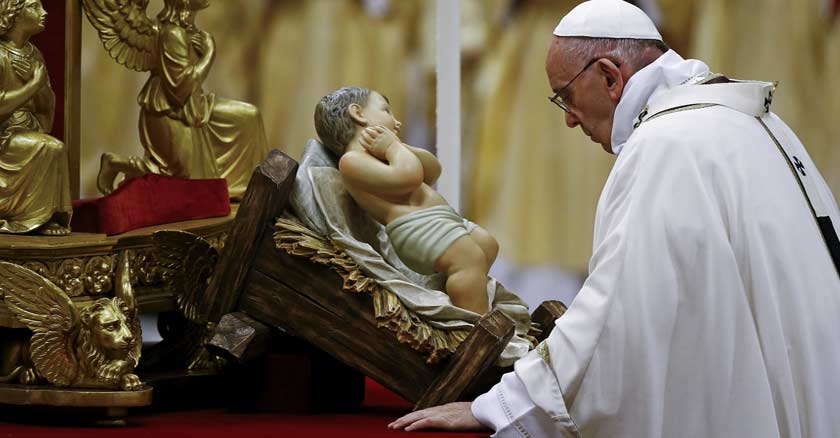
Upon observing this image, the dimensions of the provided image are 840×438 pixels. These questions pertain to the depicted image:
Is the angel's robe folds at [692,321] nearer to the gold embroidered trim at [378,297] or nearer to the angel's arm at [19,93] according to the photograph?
the gold embroidered trim at [378,297]

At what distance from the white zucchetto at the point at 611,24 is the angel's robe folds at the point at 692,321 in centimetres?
36

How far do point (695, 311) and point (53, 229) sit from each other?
176 centimetres

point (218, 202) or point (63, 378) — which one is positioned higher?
point (218, 202)

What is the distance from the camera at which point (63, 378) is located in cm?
309

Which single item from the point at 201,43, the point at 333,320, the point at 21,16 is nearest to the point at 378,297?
the point at 333,320

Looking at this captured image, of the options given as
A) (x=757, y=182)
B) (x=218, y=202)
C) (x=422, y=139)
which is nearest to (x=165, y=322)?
(x=218, y=202)

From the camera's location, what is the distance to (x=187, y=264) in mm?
A: 3492

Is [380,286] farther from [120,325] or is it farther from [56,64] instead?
[56,64]

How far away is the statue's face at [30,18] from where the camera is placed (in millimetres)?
3416

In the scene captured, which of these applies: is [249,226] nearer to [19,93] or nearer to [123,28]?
[19,93]

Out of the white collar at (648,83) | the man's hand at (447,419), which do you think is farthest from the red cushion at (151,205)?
the white collar at (648,83)

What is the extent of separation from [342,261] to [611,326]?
0.79 metres

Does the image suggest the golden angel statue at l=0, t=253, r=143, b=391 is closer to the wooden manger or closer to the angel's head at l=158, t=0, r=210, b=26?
the wooden manger

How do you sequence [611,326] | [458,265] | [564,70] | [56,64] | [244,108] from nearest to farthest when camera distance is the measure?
[611,326] → [564,70] → [458,265] → [244,108] → [56,64]
